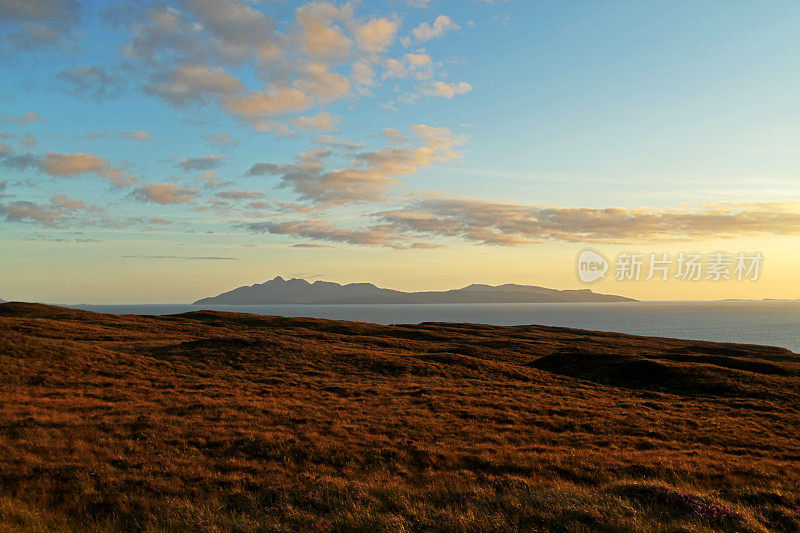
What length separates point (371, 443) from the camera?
1989cm

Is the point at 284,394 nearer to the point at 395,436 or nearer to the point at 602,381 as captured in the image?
the point at 395,436

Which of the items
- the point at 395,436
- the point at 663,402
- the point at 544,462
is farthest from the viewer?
the point at 663,402

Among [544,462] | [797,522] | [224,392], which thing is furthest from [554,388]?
[797,522]

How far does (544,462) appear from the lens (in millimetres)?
18594

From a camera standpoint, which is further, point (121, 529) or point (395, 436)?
point (395, 436)

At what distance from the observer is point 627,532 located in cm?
917

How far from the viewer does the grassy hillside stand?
10.6m

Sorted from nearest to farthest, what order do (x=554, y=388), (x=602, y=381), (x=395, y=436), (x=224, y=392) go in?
(x=395, y=436) → (x=224, y=392) → (x=554, y=388) → (x=602, y=381)

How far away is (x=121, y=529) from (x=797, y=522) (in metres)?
16.1

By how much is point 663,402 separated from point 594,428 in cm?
1638

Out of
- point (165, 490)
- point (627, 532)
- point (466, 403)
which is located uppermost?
point (627, 532)

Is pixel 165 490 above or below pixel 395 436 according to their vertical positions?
above

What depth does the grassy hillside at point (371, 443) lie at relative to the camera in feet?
34.9

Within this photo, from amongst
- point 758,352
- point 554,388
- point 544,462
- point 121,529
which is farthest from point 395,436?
point 758,352
